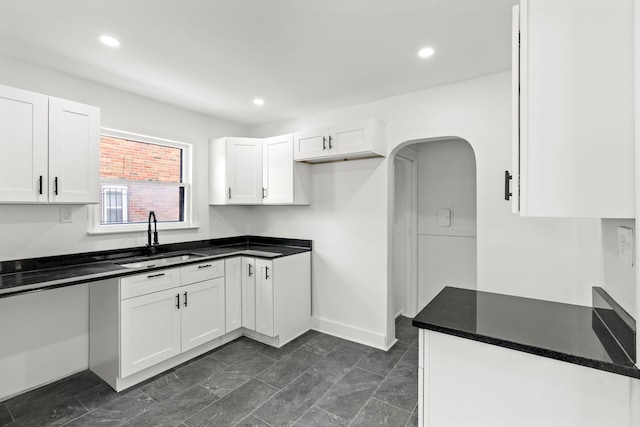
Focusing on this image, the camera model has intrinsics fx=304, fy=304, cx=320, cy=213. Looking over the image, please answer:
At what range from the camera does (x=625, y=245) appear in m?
1.13

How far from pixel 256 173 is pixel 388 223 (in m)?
1.64

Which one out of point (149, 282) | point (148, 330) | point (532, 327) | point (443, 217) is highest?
point (443, 217)

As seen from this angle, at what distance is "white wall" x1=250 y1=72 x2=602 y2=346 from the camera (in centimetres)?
226

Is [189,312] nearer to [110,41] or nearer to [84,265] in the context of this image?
[84,265]

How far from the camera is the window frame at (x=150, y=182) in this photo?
107 inches

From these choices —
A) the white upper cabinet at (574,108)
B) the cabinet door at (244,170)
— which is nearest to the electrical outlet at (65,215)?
the cabinet door at (244,170)

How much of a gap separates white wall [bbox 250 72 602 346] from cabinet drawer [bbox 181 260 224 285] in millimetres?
1019

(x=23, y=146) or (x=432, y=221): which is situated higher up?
(x=23, y=146)

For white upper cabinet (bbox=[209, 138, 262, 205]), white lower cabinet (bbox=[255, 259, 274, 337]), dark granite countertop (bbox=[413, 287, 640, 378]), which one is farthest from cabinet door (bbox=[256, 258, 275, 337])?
dark granite countertop (bbox=[413, 287, 640, 378])

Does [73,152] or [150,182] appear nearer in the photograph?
[73,152]

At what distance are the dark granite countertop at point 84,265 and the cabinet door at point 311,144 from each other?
3.42ft

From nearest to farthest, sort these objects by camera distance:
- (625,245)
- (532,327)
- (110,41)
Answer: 1. (625,245)
2. (532,327)
3. (110,41)

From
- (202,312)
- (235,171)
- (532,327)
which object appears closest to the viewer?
(532,327)

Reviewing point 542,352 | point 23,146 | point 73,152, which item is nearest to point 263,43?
point 73,152
